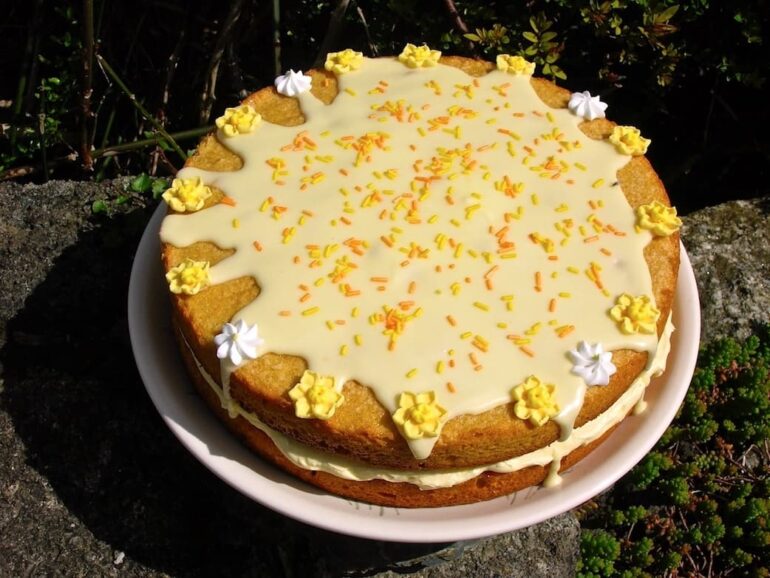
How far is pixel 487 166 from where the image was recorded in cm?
243

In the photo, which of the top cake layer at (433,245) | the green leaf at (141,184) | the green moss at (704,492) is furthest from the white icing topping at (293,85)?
the green moss at (704,492)

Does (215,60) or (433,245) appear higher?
(433,245)

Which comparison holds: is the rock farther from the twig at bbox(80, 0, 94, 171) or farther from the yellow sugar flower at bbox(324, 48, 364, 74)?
the twig at bbox(80, 0, 94, 171)

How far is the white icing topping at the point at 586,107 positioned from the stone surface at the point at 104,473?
1536 mm

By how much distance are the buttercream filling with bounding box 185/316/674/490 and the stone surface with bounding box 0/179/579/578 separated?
75cm

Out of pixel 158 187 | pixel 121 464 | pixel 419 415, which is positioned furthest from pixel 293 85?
pixel 121 464

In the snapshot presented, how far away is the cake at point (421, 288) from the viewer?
2021 mm

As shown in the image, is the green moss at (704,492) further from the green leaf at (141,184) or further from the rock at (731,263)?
the green leaf at (141,184)

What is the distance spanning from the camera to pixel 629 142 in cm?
254

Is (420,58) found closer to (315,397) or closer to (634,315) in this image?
(634,315)

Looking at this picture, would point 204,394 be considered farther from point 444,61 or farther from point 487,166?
point 444,61

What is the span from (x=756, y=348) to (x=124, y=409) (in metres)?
2.55

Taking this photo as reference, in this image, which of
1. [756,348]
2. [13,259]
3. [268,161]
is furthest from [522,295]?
[13,259]

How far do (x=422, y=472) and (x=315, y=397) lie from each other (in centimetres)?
38
